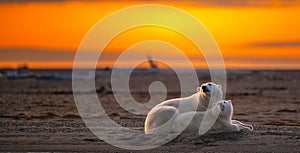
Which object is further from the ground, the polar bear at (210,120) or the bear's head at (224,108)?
the bear's head at (224,108)

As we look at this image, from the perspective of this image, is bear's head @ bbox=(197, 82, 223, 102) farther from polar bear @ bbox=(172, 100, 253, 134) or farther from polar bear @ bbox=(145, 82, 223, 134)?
polar bear @ bbox=(172, 100, 253, 134)

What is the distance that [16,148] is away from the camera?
1548cm

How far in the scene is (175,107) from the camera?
1786 centimetres

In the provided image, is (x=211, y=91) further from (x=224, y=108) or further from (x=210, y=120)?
(x=224, y=108)

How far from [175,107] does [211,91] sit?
3.58ft

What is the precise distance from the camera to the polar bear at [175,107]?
17156 millimetres

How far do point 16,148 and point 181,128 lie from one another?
4284mm

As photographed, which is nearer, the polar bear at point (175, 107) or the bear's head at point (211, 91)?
the polar bear at point (175, 107)

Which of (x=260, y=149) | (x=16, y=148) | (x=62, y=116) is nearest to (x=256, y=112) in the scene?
(x=62, y=116)

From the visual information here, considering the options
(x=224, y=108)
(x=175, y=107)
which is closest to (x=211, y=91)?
(x=175, y=107)

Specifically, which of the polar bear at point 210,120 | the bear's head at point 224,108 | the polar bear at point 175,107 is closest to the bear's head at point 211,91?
the polar bear at point 175,107

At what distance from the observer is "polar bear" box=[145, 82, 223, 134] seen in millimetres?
17156

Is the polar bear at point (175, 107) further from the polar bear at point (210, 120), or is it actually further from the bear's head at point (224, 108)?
the bear's head at point (224, 108)

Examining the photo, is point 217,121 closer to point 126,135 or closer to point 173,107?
point 173,107
